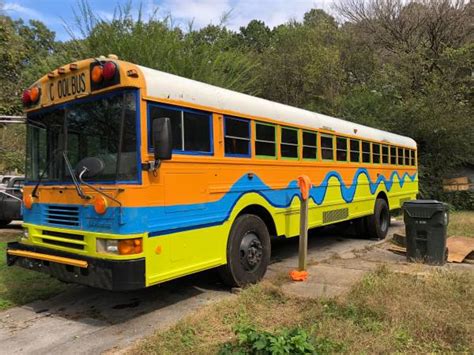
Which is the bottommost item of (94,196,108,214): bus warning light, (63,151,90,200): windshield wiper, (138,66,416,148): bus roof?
(94,196,108,214): bus warning light

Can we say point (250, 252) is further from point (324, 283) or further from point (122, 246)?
point (122, 246)

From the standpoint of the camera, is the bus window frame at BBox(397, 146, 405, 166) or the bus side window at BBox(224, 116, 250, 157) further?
the bus window frame at BBox(397, 146, 405, 166)

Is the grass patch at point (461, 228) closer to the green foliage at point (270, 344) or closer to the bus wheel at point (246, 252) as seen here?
the bus wheel at point (246, 252)

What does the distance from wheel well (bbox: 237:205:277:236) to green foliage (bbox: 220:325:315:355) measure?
8.42ft

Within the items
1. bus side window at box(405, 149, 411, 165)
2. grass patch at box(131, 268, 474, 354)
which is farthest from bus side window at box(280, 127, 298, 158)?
bus side window at box(405, 149, 411, 165)

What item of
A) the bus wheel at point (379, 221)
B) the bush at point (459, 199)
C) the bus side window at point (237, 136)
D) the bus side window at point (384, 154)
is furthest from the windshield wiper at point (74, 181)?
the bush at point (459, 199)

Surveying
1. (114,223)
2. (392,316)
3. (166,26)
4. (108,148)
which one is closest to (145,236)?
(114,223)

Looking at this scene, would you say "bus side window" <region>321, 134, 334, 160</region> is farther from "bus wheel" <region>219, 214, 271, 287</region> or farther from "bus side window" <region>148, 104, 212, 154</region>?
"bus side window" <region>148, 104, 212, 154</region>

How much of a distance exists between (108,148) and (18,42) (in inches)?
320

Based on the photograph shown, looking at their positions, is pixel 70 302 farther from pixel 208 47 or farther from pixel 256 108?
pixel 208 47

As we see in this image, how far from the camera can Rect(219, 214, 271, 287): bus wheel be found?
5672 mm

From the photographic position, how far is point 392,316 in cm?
431

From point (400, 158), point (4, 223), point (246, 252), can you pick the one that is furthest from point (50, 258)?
point (400, 158)

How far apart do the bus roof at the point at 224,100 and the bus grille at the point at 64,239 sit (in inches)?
64.7
